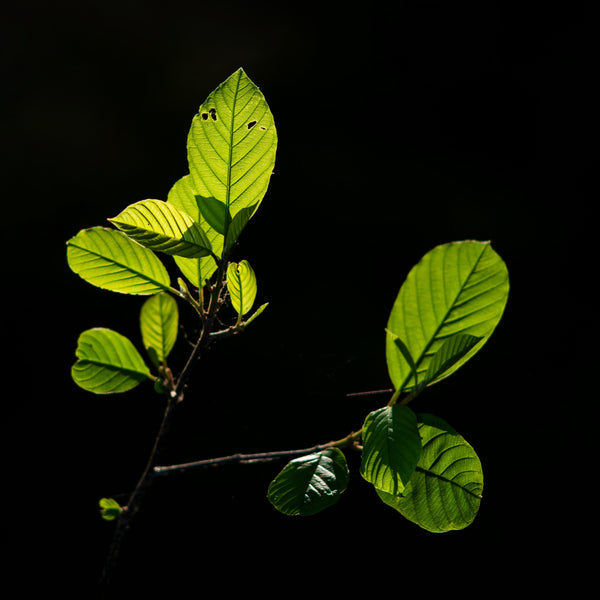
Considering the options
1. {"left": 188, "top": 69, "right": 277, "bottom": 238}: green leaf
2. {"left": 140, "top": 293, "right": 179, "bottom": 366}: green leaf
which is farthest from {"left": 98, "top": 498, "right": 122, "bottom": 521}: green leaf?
{"left": 188, "top": 69, "right": 277, "bottom": 238}: green leaf

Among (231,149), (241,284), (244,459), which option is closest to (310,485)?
(244,459)

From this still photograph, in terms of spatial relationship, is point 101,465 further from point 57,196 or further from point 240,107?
point 240,107

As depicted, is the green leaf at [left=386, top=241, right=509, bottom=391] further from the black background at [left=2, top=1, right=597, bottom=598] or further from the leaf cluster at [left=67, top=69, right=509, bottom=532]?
the black background at [left=2, top=1, right=597, bottom=598]

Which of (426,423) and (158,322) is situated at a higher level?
(158,322)

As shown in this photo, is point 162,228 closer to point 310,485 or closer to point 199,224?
point 199,224

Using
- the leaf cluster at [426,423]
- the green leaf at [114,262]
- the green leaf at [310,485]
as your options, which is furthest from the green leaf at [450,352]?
the green leaf at [114,262]

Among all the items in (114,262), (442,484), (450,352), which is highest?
(114,262)

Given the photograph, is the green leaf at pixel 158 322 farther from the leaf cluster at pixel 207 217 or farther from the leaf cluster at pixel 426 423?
the leaf cluster at pixel 426 423
